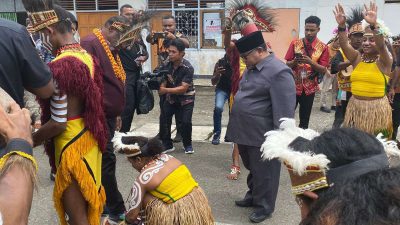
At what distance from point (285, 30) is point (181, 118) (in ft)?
21.1

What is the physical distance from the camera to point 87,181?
104 inches

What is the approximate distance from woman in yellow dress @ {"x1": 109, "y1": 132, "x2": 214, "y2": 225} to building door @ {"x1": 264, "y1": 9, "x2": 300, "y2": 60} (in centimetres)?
856

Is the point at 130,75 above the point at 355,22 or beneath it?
beneath

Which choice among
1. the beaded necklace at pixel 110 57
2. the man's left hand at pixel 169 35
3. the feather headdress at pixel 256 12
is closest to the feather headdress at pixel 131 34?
the beaded necklace at pixel 110 57

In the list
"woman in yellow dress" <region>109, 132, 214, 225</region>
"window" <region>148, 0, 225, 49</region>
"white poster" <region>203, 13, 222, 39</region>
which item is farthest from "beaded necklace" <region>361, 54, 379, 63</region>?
"white poster" <region>203, 13, 222, 39</region>

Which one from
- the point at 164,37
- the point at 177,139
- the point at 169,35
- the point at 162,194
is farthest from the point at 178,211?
the point at 164,37

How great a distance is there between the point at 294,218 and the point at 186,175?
1360mm

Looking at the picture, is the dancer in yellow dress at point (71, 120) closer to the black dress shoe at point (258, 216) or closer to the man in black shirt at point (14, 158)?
the man in black shirt at point (14, 158)

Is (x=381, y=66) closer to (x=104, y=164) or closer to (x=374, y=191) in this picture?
(x=104, y=164)

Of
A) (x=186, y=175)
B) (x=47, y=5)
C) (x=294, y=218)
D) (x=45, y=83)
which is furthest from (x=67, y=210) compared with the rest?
(x=294, y=218)

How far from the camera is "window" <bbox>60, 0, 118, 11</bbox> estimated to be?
12.4 m

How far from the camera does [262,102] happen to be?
3.59 m

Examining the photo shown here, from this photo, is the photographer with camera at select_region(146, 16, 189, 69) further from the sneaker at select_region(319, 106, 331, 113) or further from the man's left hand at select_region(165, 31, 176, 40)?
the sneaker at select_region(319, 106, 331, 113)

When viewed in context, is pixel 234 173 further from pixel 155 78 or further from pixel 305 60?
pixel 305 60
